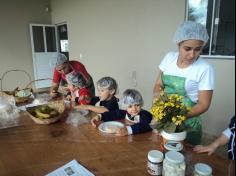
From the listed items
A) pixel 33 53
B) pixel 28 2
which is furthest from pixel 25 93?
pixel 28 2

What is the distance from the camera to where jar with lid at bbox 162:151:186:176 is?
0.77m

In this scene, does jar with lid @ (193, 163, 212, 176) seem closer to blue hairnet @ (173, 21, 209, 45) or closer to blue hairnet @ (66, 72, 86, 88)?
blue hairnet @ (173, 21, 209, 45)

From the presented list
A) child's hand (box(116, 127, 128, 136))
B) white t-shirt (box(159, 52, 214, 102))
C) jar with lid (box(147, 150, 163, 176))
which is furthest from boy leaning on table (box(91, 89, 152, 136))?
jar with lid (box(147, 150, 163, 176))

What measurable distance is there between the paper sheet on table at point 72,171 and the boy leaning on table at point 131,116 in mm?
378

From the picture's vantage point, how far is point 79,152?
43.9 inches

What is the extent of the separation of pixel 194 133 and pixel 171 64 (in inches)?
19.6

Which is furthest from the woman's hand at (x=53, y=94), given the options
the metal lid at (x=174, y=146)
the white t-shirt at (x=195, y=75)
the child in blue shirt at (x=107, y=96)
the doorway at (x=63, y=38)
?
the doorway at (x=63, y=38)

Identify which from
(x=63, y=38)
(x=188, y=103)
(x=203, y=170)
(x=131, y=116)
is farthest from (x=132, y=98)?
(x=63, y=38)

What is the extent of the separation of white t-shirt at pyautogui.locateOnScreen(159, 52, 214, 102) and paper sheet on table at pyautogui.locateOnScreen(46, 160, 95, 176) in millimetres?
841

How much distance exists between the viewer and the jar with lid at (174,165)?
77 cm

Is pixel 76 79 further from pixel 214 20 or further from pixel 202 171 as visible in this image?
pixel 214 20

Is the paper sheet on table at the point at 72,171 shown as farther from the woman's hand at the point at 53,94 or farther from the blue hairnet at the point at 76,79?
the woman's hand at the point at 53,94

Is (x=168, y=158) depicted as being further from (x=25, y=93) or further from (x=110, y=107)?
(x=25, y=93)

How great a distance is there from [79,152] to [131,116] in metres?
0.52
